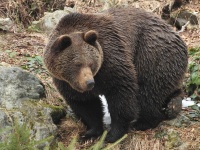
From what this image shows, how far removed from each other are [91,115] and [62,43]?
1.32 metres

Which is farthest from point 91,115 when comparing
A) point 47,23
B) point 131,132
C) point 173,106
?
point 47,23

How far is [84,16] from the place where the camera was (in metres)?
5.30

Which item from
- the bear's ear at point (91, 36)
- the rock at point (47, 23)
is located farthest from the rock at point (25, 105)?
the rock at point (47, 23)

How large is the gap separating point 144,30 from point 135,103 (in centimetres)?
101

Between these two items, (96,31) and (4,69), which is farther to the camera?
(4,69)

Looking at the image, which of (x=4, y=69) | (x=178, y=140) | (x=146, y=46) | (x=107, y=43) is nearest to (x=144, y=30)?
(x=146, y=46)

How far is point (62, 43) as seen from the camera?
4848 millimetres

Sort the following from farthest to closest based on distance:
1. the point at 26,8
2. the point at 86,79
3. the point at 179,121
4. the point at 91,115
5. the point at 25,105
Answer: the point at 26,8 < the point at 179,121 < the point at 91,115 < the point at 25,105 < the point at 86,79

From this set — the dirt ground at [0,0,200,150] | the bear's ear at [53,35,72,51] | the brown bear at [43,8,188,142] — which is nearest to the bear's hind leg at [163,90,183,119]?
the brown bear at [43,8,188,142]

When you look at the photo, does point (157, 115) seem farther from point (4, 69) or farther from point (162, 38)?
point (4, 69)

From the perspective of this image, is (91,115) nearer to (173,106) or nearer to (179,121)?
(173,106)

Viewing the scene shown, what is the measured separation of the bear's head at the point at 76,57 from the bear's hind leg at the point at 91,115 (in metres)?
0.74

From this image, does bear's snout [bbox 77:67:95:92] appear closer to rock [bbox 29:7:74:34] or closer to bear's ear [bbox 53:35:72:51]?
bear's ear [bbox 53:35:72:51]

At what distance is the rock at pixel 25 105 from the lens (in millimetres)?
5371
